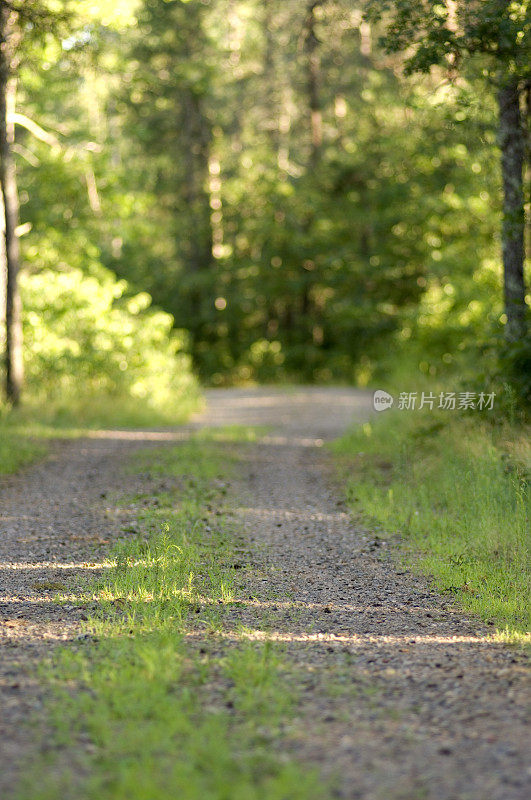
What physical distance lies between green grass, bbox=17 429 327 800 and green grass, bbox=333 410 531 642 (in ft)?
5.17

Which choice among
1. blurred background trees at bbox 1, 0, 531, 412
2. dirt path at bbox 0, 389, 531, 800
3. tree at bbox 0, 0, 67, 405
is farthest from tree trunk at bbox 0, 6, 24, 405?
dirt path at bbox 0, 389, 531, 800

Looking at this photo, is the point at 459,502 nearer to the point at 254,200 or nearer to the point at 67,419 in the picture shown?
the point at 67,419

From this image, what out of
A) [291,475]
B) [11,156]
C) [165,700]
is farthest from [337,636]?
[11,156]

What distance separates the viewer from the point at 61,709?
368cm

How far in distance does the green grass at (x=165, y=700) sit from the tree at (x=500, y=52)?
5.39 m

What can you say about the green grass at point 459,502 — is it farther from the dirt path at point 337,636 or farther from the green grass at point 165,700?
the green grass at point 165,700

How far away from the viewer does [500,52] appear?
8742 mm

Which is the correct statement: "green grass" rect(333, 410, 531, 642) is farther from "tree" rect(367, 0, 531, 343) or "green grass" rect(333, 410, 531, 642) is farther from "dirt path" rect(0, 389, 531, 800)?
"tree" rect(367, 0, 531, 343)

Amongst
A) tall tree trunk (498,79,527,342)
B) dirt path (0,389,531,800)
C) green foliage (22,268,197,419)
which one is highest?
tall tree trunk (498,79,527,342)

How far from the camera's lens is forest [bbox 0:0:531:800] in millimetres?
3494

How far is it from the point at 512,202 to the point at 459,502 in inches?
153

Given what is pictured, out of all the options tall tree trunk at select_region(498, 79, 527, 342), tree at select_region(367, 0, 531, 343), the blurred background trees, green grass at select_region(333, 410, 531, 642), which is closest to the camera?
green grass at select_region(333, 410, 531, 642)

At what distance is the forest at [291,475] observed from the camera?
3494mm

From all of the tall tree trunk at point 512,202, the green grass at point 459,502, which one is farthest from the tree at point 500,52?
the green grass at point 459,502
